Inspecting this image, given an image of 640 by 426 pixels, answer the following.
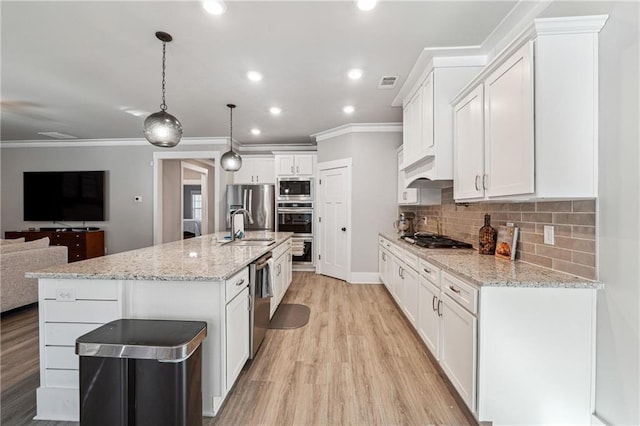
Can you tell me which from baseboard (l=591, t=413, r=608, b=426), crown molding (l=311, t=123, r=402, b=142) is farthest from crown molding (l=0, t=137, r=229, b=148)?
baseboard (l=591, t=413, r=608, b=426)

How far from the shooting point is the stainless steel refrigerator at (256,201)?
5699mm

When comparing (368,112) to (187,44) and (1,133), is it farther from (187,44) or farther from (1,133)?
(1,133)

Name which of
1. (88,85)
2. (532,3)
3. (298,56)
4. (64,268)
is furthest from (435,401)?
(88,85)

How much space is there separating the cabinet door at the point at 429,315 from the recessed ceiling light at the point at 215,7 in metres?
2.54

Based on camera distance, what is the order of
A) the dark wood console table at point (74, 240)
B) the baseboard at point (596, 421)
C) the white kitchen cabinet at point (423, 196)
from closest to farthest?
the baseboard at point (596, 421) → the white kitchen cabinet at point (423, 196) → the dark wood console table at point (74, 240)

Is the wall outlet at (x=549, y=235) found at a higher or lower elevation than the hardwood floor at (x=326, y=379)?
higher

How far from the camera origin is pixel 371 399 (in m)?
1.89

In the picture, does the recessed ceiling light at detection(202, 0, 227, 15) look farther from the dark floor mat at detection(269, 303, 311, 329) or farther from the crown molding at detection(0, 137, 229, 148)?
the crown molding at detection(0, 137, 229, 148)

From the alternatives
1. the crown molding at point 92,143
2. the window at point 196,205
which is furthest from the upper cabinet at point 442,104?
the window at point 196,205

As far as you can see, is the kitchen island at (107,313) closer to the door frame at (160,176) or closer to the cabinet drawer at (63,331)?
the cabinet drawer at (63,331)

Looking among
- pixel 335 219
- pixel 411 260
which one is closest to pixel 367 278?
pixel 335 219

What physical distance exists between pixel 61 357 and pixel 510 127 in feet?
10.1

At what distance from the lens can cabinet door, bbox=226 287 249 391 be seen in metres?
1.78

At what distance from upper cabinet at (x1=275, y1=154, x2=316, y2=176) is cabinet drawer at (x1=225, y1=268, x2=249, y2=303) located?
3.75m
